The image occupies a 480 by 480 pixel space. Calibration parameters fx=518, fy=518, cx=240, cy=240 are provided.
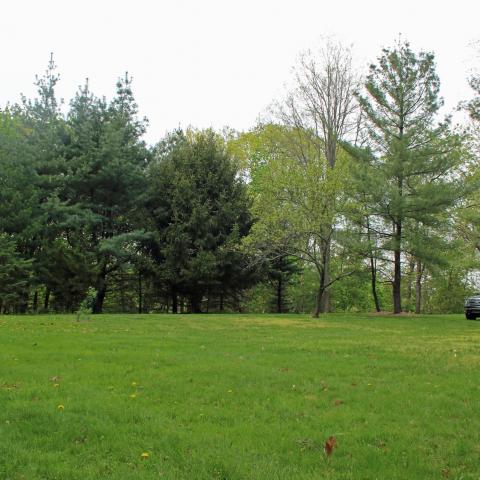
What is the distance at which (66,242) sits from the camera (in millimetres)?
28328

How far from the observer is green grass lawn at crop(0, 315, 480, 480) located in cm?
446

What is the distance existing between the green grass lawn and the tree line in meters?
12.6

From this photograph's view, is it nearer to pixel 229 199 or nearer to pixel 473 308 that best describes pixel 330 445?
pixel 473 308

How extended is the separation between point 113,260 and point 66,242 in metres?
3.15

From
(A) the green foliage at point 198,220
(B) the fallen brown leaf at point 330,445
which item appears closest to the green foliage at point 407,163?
(A) the green foliage at point 198,220

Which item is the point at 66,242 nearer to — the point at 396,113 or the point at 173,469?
the point at 396,113

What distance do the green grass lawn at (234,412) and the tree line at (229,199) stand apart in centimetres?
1260

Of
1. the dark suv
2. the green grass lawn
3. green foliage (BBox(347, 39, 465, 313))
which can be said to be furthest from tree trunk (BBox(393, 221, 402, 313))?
the green grass lawn

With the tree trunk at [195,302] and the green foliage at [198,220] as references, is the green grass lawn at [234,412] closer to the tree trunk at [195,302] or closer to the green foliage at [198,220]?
the green foliage at [198,220]

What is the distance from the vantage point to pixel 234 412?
5.96 m

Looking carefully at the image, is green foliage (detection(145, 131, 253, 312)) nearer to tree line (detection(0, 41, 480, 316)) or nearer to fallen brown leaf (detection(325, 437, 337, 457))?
tree line (detection(0, 41, 480, 316))

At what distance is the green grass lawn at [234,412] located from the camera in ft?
14.6

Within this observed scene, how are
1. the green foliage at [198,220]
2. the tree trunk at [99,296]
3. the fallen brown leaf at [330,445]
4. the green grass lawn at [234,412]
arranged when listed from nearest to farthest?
the green grass lawn at [234,412]
the fallen brown leaf at [330,445]
the green foliage at [198,220]
the tree trunk at [99,296]

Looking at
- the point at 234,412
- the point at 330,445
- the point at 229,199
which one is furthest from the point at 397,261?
the point at 330,445
